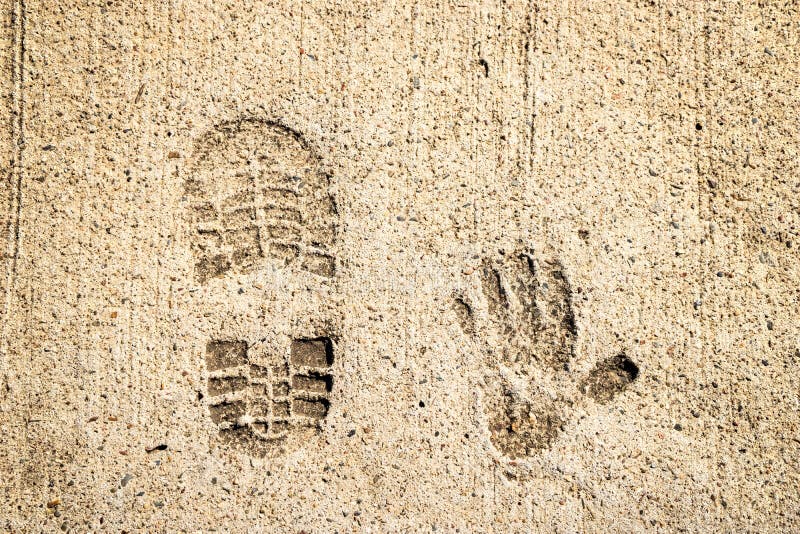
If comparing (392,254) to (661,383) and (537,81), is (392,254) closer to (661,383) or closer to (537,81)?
(537,81)

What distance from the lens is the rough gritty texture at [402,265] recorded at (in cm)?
176

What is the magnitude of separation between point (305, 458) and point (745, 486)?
1.36 metres

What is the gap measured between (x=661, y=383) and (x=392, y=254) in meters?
0.92

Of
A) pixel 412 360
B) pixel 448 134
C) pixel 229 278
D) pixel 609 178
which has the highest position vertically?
pixel 448 134

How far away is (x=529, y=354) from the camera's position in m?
1.78

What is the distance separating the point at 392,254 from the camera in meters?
1.79

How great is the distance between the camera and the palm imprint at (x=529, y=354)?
1771 millimetres

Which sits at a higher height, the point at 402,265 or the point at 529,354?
the point at 402,265

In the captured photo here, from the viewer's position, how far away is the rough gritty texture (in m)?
1.76

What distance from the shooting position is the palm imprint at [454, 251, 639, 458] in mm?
1771

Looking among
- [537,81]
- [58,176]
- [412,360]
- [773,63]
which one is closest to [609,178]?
[537,81]

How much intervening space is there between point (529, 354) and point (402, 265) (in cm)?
48

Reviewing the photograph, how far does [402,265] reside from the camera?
5.86 feet

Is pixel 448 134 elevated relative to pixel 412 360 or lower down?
elevated
